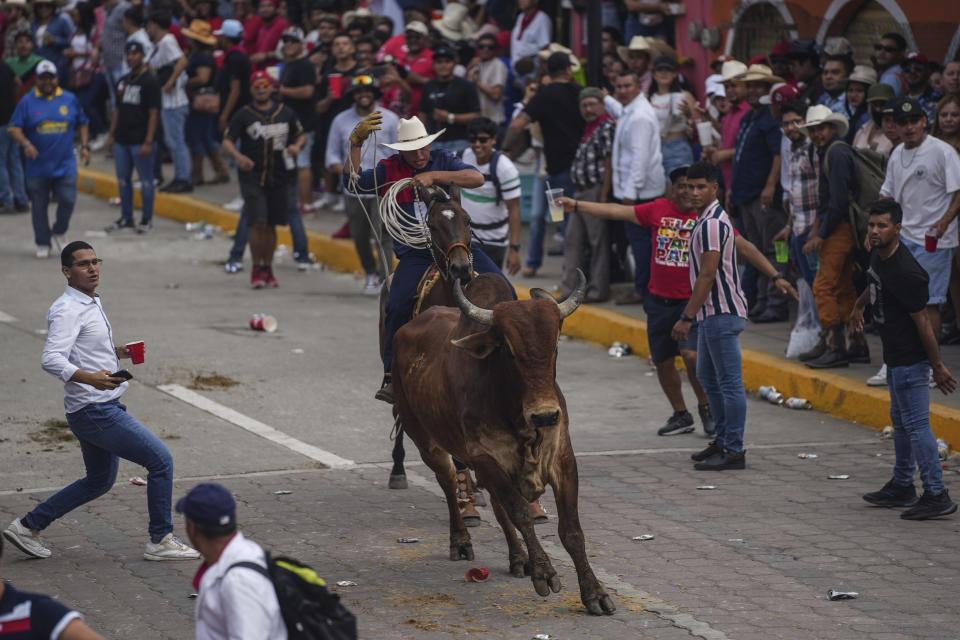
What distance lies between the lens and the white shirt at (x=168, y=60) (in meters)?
23.7

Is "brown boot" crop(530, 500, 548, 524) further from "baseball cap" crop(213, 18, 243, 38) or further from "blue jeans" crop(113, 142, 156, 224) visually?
"baseball cap" crop(213, 18, 243, 38)

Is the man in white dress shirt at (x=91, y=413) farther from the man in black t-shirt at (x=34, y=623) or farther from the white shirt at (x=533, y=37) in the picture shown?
the white shirt at (x=533, y=37)

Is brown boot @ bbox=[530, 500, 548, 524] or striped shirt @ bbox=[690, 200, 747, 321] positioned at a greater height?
striped shirt @ bbox=[690, 200, 747, 321]

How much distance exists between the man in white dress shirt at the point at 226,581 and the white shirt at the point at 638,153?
1055 cm

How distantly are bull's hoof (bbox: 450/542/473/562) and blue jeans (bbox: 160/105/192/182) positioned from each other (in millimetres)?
15521

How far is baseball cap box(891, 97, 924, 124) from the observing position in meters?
12.4

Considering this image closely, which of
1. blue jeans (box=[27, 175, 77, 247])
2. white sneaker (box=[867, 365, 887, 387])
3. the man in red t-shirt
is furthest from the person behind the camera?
blue jeans (box=[27, 175, 77, 247])

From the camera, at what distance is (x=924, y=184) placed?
12.8 m

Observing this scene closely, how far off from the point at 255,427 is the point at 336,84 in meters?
9.23

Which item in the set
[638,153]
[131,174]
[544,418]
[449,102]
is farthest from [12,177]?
[544,418]

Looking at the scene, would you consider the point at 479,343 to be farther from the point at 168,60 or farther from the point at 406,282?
the point at 168,60

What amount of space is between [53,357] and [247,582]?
379cm

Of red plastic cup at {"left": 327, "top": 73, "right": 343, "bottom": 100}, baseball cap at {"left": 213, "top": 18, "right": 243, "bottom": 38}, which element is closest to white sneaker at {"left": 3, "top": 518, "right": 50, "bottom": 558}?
red plastic cup at {"left": 327, "top": 73, "right": 343, "bottom": 100}

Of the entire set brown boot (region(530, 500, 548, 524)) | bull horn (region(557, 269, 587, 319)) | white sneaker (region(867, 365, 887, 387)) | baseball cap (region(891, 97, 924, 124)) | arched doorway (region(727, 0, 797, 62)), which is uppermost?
arched doorway (region(727, 0, 797, 62))
